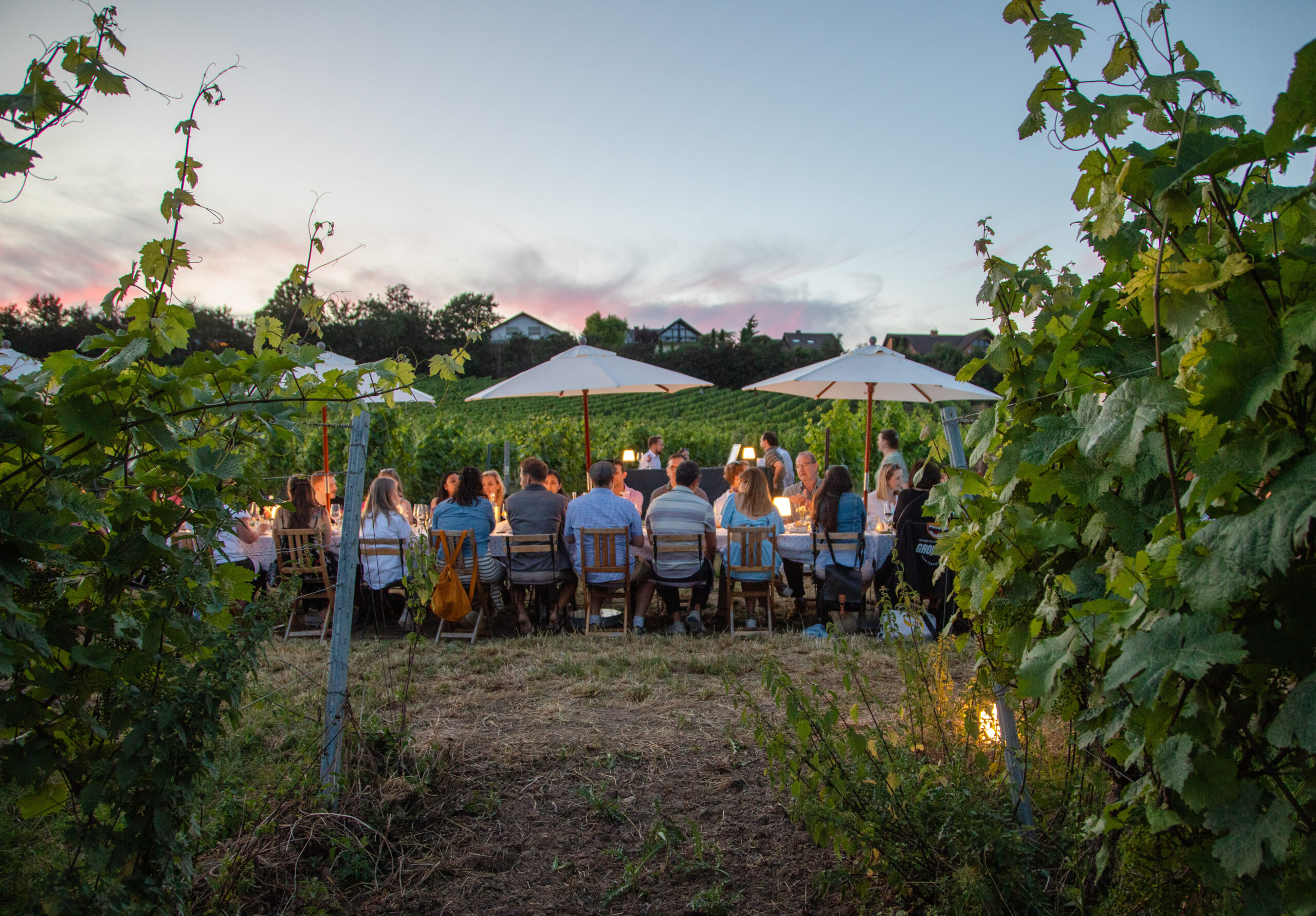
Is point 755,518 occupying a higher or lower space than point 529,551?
higher

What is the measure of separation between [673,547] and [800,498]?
2.54 m

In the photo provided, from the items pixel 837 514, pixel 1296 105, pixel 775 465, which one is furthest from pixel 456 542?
Result: pixel 1296 105

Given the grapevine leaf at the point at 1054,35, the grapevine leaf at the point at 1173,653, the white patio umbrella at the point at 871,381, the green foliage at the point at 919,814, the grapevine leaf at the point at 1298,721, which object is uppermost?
the white patio umbrella at the point at 871,381

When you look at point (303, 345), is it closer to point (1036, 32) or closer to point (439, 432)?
point (1036, 32)

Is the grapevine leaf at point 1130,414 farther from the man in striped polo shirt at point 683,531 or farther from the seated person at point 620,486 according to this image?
the seated person at point 620,486

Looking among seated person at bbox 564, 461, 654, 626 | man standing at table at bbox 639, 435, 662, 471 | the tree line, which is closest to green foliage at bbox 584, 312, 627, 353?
the tree line

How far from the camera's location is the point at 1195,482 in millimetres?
1207

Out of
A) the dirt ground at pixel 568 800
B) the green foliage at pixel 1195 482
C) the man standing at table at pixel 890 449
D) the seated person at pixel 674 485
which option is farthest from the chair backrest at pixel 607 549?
the green foliage at pixel 1195 482

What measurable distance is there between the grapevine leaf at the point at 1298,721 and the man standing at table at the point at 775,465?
23.9ft

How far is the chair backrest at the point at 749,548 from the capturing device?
6164 millimetres

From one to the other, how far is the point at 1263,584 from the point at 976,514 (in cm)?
96

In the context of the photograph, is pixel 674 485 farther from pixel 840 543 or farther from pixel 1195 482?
pixel 1195 482

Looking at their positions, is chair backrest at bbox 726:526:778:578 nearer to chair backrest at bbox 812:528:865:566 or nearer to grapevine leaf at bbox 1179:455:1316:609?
chair backrest at bbox 812:528:865:566

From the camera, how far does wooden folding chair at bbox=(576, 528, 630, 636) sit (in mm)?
6145
